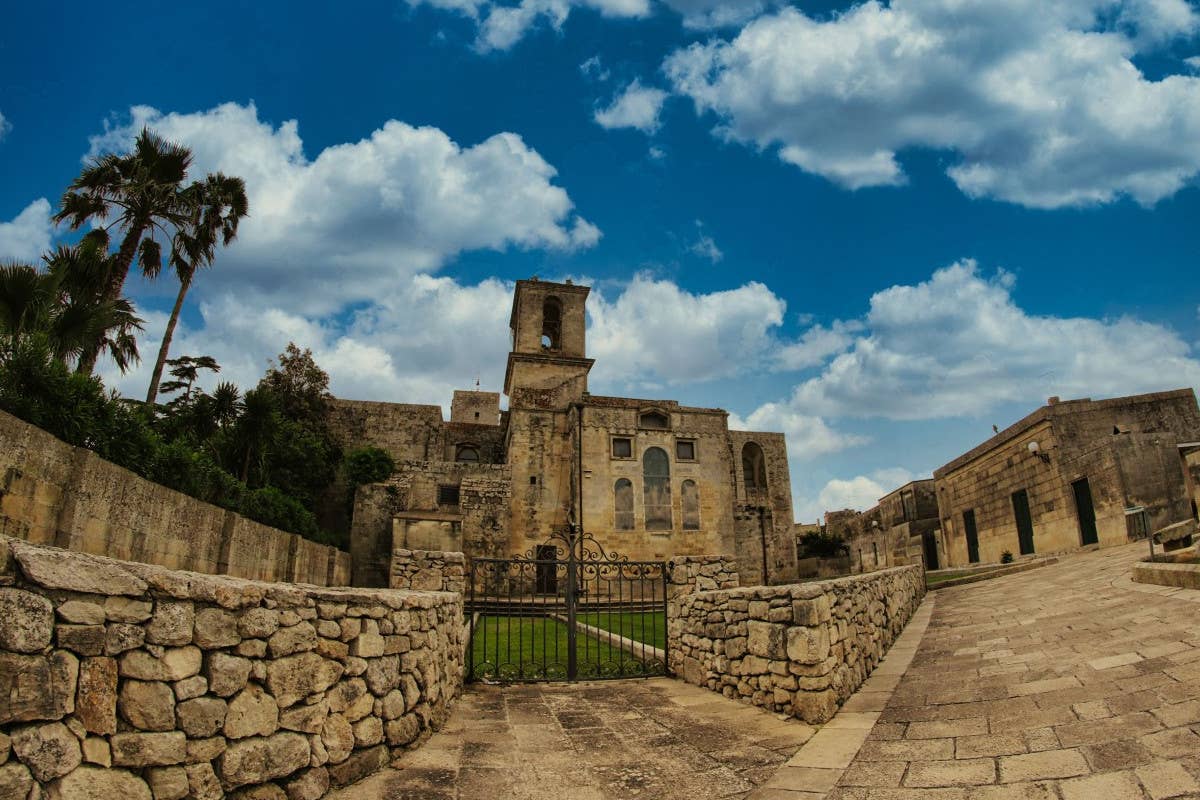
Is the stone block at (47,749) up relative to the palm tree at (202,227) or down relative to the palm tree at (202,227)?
down

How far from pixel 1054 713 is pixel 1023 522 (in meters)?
17.9

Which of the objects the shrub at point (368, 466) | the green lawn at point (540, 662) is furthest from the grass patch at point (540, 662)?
the shrub at point (368, 466)

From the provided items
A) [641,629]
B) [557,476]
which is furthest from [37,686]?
[557,476]

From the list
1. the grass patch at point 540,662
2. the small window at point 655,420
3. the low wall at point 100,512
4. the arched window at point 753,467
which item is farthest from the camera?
the arched window at point 753,467

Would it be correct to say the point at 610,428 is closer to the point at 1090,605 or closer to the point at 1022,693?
the point at 1090,605

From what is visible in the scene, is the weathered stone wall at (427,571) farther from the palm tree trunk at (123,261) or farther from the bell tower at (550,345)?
the bell tower at (550,345)

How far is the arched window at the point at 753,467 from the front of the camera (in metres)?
37.4

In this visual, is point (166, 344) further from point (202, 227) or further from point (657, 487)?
point (657, 487)

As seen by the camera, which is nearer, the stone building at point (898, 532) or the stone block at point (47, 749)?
the stone block at point (47, 749)

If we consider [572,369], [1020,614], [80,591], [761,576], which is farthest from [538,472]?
[80,591]

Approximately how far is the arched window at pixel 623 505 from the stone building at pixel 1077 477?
12585 mm

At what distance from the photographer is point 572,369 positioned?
3406 cm

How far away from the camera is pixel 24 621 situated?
2.45 meters

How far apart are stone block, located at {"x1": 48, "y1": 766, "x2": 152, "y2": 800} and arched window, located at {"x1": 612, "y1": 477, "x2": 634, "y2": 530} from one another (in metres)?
25.8
